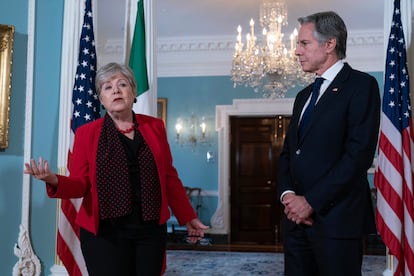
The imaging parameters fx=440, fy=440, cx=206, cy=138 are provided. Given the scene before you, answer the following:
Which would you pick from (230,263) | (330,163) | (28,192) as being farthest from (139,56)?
(230,263)

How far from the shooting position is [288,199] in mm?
1657

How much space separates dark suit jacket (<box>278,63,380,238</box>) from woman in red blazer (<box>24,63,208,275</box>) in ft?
1.68

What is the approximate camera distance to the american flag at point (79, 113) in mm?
2711

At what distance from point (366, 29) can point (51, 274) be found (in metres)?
5.65

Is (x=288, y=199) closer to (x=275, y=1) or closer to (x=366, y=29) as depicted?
(x=275, y=1)

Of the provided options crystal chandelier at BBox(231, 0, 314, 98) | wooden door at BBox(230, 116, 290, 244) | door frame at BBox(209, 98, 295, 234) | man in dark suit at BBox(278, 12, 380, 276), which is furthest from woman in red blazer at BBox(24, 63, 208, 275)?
wooden door at BBox(230, 116, 290, 244)

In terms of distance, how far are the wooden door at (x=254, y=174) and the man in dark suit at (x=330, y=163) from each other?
18.5ft

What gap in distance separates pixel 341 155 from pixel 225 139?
5539mm

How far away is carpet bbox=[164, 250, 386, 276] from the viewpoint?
413 centimetres

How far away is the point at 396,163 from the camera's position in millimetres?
2811

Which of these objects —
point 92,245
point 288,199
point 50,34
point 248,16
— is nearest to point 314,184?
point 288,199

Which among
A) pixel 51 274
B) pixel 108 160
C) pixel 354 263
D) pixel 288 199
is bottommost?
pixel 51 274

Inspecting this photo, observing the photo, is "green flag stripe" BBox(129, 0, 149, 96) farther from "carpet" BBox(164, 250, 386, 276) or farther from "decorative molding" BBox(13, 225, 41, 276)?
"carpet" BBox(164, 250, 386, 276)

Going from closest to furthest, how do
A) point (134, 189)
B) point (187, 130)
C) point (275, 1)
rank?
point (134, 189) → point (275, 1) → point (187, 130)
